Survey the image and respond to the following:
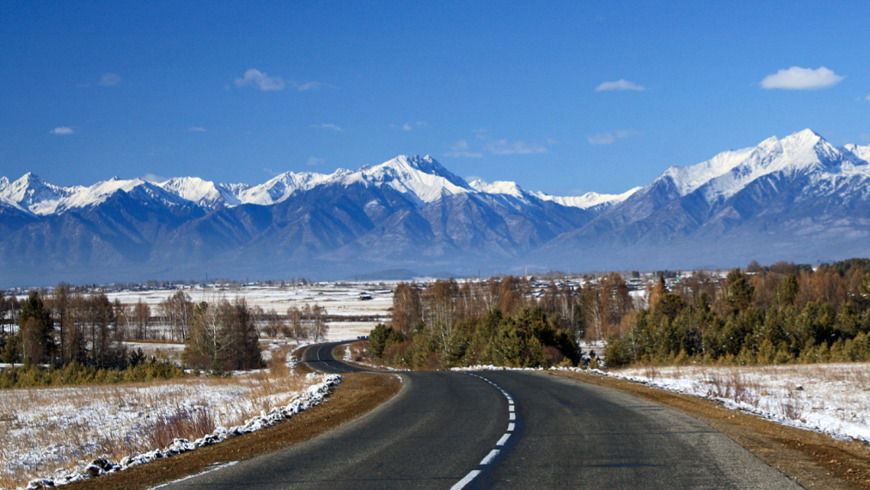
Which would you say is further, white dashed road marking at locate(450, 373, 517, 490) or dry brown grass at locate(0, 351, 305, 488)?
dry brown grass at locate(0, 351, 305, 488)

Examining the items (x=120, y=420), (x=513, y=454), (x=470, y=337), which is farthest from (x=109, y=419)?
(x=470, y=337)

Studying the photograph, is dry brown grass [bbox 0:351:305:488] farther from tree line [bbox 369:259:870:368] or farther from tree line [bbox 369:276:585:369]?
tree line [bbox 369:259:870:368]

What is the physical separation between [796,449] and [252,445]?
33.7ft

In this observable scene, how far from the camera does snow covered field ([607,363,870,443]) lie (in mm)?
20344

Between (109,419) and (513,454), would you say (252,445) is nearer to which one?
(513,454)

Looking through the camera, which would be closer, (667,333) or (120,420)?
(120,420)

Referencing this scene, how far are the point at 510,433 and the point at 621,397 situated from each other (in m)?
9.35

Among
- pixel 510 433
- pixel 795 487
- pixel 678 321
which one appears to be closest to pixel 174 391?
pixel 510 433

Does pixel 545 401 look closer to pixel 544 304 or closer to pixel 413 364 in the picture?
pixel 413 364

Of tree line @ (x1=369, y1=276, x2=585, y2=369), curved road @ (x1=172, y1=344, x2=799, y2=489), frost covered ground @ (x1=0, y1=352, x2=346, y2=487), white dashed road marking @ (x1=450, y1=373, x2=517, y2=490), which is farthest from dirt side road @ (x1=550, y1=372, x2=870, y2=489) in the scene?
tree line @ (x1=369, y1=276, x2=585, y2=369)

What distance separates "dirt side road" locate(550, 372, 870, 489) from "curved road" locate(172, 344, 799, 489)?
0.38 m

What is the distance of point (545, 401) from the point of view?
851 inches

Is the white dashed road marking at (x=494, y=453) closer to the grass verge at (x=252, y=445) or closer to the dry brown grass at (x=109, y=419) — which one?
the grass verge at (x=252, y=445)

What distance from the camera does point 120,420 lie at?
24.5m
